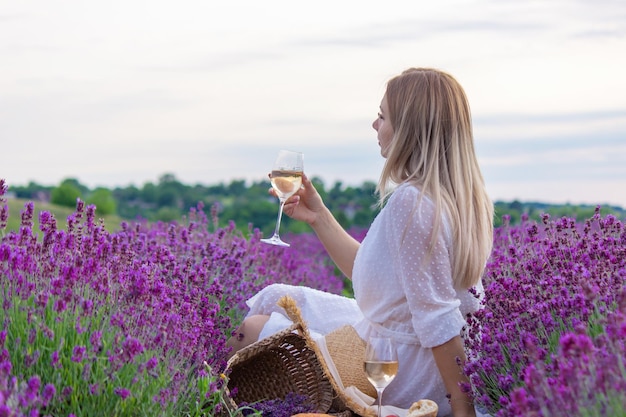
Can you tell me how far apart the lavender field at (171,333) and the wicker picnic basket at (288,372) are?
0.57 ft

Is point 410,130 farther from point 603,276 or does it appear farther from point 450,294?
point 603,276

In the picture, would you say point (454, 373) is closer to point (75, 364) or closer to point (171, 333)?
point (171, 333)

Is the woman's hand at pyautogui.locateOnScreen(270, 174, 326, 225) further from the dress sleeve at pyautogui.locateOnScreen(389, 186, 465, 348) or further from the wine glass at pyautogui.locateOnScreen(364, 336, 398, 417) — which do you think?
the wine glass at pyautogui.locateOnScreen(364, 336, 398, 417)

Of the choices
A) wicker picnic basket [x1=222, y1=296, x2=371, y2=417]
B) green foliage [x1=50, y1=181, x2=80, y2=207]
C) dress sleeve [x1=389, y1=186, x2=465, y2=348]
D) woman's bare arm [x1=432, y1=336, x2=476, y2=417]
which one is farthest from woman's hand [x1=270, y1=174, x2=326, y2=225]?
green foliage [x1=50, y1=181, x2=80, y2=207]

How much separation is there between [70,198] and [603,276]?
3604 centimetres

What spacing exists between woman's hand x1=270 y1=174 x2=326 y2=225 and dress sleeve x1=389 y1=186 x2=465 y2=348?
0.86m

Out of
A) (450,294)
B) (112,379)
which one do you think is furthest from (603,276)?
(112,379)

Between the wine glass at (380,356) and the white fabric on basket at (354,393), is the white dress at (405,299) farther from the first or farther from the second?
the wine glass at (380,356)

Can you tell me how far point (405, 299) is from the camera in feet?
12.5

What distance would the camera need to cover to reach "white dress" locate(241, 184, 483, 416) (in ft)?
11.8

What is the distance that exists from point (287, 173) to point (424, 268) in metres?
0.99

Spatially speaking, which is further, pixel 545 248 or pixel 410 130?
pixel 545 248

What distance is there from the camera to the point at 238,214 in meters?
19.5

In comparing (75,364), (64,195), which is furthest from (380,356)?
(64,195)
